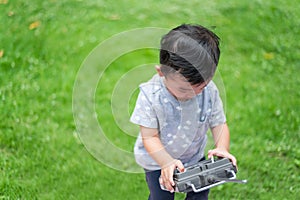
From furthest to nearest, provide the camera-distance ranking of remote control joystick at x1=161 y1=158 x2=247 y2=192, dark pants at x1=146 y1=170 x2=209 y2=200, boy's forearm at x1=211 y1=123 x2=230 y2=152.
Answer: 1. dark pants at x1=146 y1=170 x2=209 y2=200
2. boy's forearm at x1=211 y1=123 x2=230 y2=152
3. remote control joystick at x1=161 y1=158 x2=247 y2=192

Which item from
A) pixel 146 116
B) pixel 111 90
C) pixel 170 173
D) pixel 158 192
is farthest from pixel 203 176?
pixel 111 90

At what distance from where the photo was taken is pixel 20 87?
370 centimetres

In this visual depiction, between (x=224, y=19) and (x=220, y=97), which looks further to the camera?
(x=224, y=19)

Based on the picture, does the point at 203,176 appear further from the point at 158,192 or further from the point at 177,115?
the point at 158,192

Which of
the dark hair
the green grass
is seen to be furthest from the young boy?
the green grass

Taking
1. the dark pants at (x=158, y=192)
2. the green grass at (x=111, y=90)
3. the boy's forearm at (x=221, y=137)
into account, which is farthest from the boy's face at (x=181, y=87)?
the green grass at (x=111, y=90)

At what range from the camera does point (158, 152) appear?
219cm

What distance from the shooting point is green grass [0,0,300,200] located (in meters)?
3.07

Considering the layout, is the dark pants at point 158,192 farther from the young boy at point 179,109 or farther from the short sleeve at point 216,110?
the short sleeve at point 216,110

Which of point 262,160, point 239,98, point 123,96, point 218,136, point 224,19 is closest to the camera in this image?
point 218,136

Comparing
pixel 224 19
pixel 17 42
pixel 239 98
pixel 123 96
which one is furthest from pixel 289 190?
pixel 17 42

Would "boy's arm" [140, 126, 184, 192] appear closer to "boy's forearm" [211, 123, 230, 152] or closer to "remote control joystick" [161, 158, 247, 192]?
"remote control joystick" [161, 158, 247, 192]

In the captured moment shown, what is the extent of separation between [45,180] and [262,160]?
131cm

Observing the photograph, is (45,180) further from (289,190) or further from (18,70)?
(289,190)
